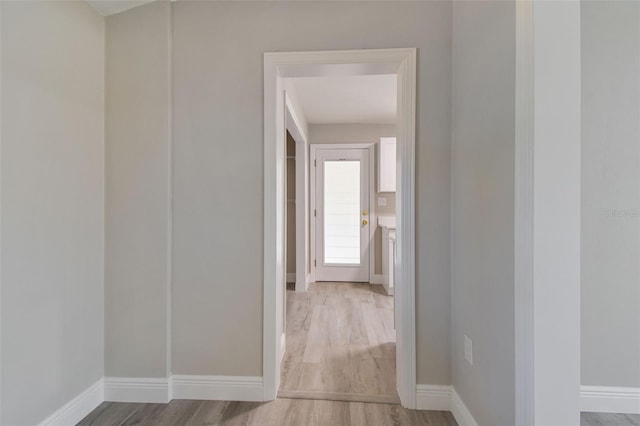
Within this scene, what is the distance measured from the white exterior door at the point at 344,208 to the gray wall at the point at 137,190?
2994mm

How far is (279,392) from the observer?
1.88 metres

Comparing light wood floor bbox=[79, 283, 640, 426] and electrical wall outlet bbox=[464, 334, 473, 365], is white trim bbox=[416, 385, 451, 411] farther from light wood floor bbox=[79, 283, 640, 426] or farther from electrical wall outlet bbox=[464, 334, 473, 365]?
electrical wall outlet bbox=[464, 334, 473, 365]

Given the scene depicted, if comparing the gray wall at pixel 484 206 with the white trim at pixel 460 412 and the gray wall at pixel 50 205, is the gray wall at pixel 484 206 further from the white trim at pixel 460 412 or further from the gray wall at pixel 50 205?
the gray wall at pixel 50 205

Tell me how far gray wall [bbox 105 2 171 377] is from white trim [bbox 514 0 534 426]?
179cm

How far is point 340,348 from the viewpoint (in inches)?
98.3

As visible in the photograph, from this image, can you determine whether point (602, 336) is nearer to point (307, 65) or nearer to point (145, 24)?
point (307, 65)

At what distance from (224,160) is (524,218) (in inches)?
61.4

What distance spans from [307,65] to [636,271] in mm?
2210

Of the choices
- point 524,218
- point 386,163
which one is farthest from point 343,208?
point 524,218

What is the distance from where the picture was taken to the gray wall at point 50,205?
4.25 ft

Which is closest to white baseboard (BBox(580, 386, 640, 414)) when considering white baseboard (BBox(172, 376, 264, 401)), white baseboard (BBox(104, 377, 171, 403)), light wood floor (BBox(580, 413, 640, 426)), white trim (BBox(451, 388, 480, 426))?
light wood floor (BBox(580, 413, 640, 426))

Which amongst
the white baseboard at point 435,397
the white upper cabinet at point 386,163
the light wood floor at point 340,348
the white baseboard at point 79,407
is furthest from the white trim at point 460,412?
the white upper cabinet at point 386,163

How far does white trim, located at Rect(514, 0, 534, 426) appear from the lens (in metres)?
1.06

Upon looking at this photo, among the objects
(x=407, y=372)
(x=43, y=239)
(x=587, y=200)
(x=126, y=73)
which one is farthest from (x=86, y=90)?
(x=587, y=200)
